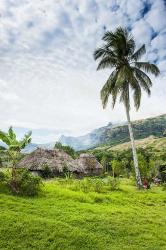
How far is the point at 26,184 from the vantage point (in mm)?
17297

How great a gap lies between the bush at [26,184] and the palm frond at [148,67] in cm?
1509

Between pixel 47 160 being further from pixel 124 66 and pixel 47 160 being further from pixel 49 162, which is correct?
pixel 124 66

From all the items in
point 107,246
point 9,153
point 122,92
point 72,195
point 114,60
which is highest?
point 114,60

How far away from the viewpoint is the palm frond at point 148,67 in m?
26.6

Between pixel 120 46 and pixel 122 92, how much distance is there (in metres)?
4.38

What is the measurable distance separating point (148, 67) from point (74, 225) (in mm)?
18872

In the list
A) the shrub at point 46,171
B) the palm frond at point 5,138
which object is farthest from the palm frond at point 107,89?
the shrub at point 46,171

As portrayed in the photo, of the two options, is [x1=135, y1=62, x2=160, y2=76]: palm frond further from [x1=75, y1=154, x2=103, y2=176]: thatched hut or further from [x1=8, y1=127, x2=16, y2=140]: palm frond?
[x1=75, y1=154, x2=103, y2=176]: thatched hut

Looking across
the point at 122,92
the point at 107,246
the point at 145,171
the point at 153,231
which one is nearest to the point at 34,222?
the point at 107,246

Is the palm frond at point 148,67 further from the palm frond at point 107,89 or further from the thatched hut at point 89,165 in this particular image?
the thatched hut at point 89,165

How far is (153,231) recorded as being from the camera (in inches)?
481

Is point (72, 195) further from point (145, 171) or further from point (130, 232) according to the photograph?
point (145, 171)

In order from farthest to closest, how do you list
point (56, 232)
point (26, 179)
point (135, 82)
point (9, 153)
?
point (135, 82) → point (9, 153) → point (26, 179) → point (56, 232)

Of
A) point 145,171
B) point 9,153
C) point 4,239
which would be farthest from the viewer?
Answer: point 145,171
